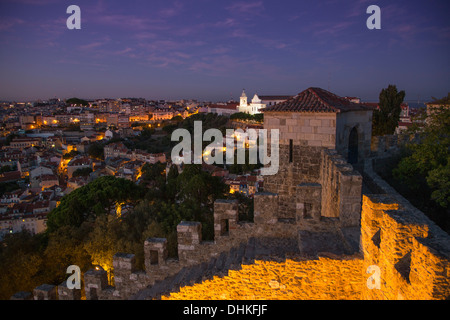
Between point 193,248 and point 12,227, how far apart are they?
114 feet

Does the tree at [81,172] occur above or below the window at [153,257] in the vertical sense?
below

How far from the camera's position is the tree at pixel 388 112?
20372 mm

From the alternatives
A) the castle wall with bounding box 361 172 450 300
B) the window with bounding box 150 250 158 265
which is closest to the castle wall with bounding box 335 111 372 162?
the castle wall with bounding box 361 172 450 300

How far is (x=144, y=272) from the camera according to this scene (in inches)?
250

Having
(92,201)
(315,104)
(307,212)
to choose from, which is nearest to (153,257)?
(307,212)

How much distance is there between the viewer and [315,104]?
8195mm

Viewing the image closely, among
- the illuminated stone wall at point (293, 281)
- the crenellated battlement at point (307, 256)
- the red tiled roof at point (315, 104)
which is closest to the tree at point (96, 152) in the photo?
the crenellated battlement at point (307, 256)

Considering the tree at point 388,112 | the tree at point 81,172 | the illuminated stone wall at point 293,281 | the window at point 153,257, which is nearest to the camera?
the illuminated stone wall at point 293,281

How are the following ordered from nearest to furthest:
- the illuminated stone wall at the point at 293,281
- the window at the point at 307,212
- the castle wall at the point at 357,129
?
1. the illuminated stone wall at the point at 293,281
2. the window at the point at 307,212
3. the castle wall at the point at 357,129

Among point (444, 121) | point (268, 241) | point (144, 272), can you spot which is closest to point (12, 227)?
point (144, 272)

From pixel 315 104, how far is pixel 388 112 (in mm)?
15570

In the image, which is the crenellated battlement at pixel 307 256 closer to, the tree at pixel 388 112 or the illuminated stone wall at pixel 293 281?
the illuminated stone wall at pixel 293 281

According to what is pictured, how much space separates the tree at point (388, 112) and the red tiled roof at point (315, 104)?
12.6 m
